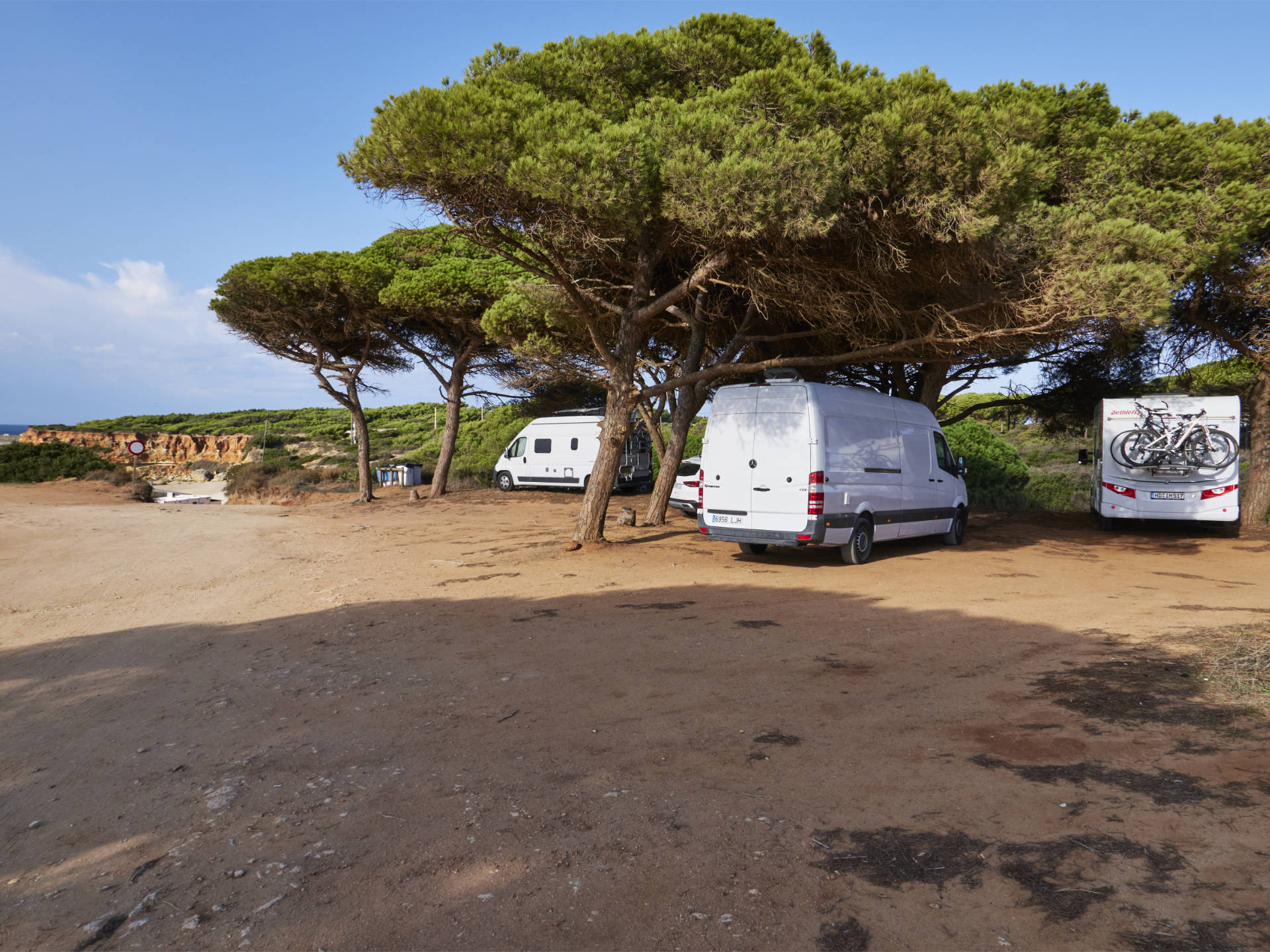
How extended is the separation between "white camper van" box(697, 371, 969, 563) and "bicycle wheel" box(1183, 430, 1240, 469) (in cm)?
588

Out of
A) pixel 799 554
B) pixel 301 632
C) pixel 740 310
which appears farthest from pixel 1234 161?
pixel 301 632

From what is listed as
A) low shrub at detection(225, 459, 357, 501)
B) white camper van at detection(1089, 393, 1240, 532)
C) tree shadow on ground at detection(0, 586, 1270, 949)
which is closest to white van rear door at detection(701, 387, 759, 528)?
tree shadow on ground at detection(0, 586, 1270, 949)

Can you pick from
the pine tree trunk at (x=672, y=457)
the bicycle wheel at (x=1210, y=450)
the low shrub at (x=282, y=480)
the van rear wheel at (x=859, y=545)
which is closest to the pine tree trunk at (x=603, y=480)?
the pine tree trunk at (x=672, y=457)

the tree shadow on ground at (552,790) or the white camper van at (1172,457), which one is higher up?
the white camper van at (1172,457)

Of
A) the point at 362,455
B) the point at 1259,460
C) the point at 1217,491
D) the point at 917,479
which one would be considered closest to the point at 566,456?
the point at 362,455

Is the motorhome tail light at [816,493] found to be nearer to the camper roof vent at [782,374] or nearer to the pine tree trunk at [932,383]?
the camper roof vent at [782,374]

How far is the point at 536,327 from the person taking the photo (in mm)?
16234

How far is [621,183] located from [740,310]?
18.4 ft

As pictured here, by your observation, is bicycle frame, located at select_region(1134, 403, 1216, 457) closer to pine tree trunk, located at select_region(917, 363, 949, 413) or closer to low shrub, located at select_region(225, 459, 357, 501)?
pine tree trunk, located at select_region(917, 363, 949, 413)

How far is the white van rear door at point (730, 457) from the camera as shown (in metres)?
10.2

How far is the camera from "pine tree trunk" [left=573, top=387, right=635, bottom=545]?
1153cm

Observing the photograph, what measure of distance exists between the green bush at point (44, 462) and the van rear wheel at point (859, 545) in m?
26.4

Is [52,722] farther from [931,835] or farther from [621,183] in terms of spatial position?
[621,183]

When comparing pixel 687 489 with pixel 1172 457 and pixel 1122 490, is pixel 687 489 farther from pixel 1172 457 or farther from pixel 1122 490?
pixel 1172 457
